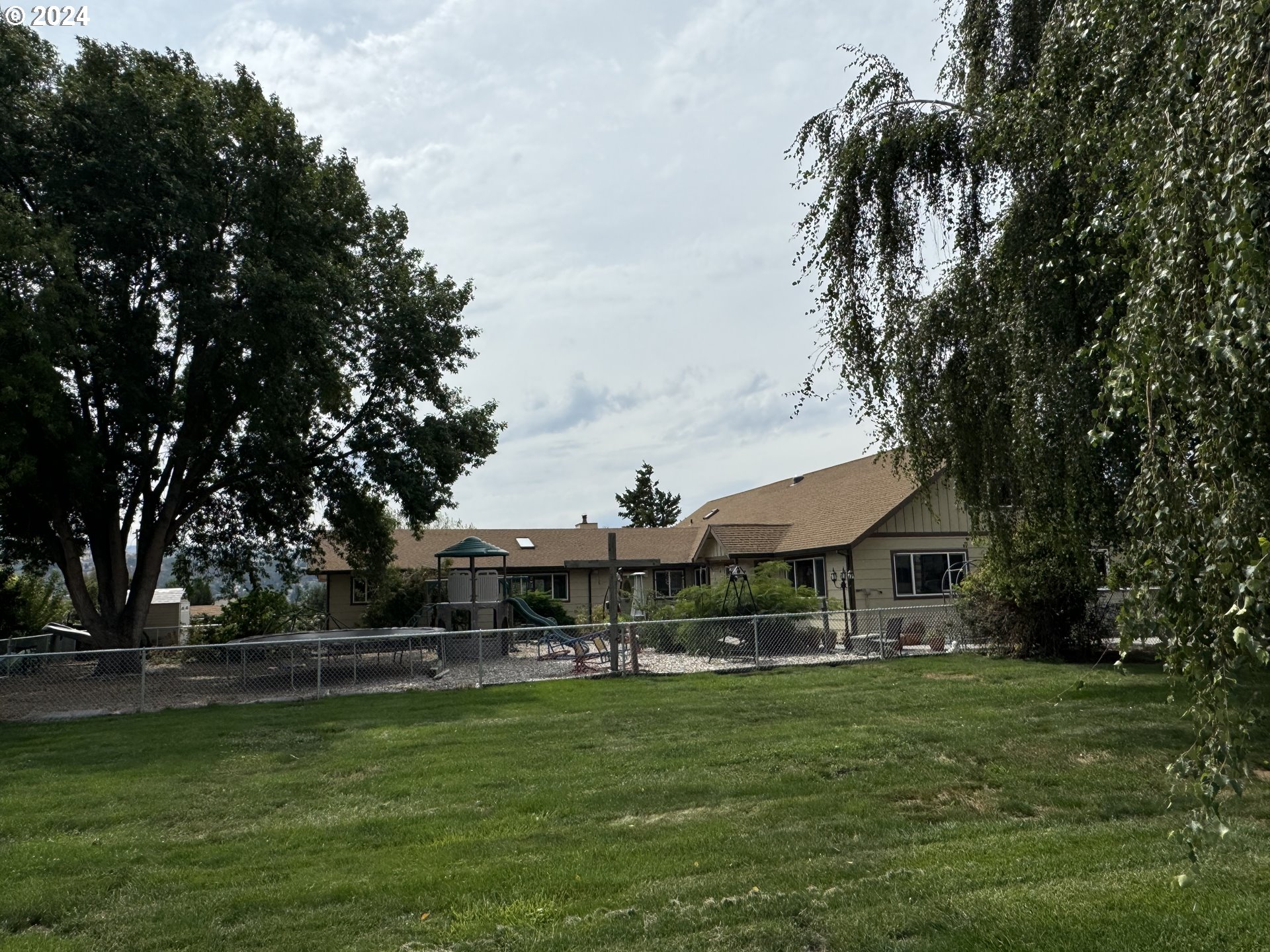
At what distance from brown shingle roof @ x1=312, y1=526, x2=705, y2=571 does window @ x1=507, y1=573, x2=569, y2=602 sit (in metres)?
0.62

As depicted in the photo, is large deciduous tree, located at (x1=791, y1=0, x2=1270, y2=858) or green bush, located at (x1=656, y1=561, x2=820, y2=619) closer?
large deciduous tree, located at (x1=791, y1=0, x2=1270, y2=858)

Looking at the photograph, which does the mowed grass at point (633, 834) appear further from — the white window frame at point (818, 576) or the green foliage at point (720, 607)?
the white window frame at point (818, 576)

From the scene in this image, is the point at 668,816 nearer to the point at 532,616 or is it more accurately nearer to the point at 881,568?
the point at 881,568

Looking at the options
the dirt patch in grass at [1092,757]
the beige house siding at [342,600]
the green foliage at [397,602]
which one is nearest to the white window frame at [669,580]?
the green foliage at [397,602]

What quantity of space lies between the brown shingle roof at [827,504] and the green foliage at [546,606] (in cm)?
597

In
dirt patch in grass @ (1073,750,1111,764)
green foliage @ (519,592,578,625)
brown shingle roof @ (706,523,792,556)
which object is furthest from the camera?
green foliage @ (519,592,578,625)

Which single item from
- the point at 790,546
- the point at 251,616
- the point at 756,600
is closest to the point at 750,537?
the point at 790,546

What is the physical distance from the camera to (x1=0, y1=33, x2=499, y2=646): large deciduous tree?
692 inches

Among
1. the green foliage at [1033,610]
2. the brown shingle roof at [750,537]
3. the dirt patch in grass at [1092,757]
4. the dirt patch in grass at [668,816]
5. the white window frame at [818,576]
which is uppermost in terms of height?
the brown shingle roof at [750,537]

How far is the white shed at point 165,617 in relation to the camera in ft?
85.6

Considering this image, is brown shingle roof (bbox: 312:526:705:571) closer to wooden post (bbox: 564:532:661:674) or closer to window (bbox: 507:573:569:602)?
window (bbox: 507:573:569:602)

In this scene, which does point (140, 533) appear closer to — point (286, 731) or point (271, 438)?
point (271, 438)

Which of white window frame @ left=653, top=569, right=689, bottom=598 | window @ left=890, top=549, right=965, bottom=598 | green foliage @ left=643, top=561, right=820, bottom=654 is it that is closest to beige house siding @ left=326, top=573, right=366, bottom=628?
white window frame @ left=653, top=569, right=689, bottom=598

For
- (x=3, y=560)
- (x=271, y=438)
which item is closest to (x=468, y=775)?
(x=271, y=438)
